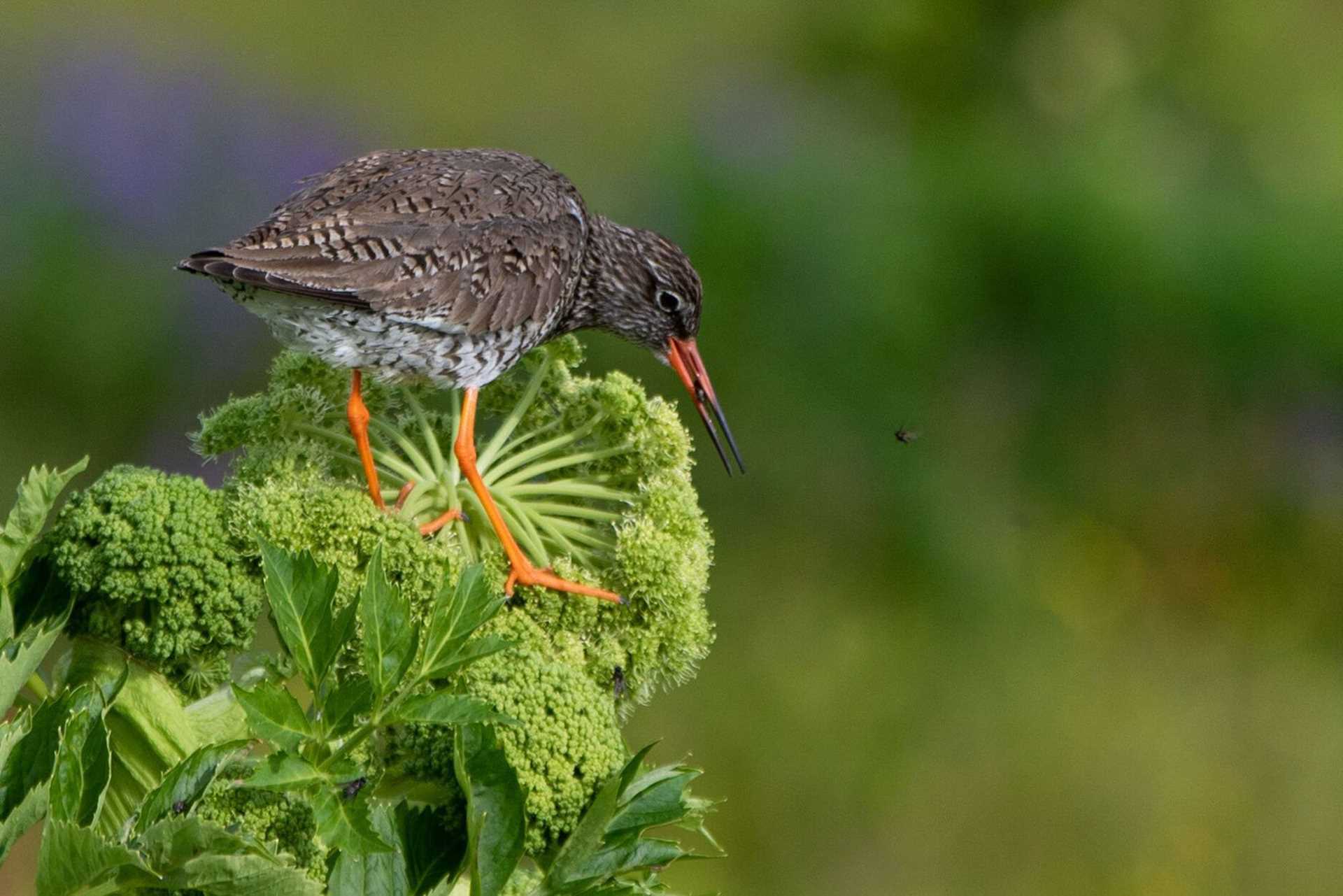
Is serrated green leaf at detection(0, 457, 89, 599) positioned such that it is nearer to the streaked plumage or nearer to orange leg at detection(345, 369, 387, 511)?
orange leg at detection(345, 369, 387, 511)

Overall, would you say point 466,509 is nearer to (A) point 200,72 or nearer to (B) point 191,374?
(B) point 191,374

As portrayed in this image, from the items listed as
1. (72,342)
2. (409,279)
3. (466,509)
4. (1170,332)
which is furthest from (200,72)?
(466,509)

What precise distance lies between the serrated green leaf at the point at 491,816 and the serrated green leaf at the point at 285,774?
14cm

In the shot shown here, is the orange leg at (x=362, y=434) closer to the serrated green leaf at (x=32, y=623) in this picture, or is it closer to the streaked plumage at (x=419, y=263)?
the streaked plumage at (x=419, y=263)

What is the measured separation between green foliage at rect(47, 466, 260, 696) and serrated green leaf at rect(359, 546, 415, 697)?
295 millimetres

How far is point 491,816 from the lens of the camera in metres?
1.40

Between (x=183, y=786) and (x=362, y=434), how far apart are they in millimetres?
669

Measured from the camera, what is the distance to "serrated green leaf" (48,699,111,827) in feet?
4.34

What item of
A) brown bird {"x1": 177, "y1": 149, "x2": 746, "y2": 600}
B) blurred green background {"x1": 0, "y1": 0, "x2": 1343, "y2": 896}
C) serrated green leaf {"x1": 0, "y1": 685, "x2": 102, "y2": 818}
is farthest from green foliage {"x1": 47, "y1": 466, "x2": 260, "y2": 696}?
blurred green background {"x1": 0, "y1": 0, "x2": 1343, "y2": 896}

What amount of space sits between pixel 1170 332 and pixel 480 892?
19.7 ft

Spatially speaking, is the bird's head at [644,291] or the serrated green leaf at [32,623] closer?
the serrated green leaf at [32,623]

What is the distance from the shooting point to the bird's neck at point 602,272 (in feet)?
10.3

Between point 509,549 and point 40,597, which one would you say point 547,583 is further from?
point 40,597

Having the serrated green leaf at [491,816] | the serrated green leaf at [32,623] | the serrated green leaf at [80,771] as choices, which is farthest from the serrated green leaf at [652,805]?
the serrated green leaf at [32,623]
